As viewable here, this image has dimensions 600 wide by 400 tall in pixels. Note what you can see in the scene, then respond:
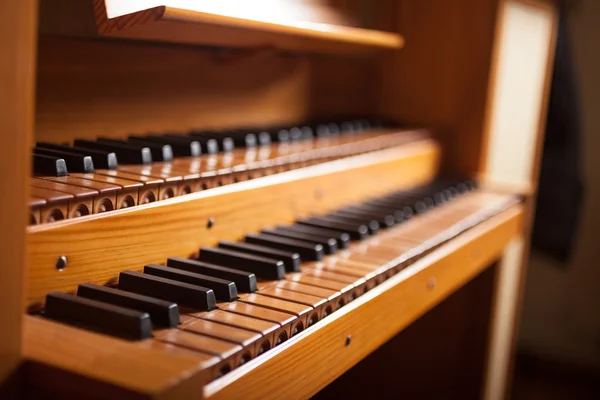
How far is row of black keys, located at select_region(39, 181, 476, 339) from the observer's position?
93 cm

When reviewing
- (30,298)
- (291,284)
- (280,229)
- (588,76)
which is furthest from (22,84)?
(588,76)

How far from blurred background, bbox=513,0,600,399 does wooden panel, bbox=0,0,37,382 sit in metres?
2.73

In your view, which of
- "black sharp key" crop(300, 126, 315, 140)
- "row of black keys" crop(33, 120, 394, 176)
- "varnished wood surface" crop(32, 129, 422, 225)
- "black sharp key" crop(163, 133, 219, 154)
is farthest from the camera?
"black sharp key" crop(300, 126, 315, 140)

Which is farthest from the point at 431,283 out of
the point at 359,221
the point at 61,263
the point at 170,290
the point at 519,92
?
the point at 519,92

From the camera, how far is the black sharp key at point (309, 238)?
1.44m

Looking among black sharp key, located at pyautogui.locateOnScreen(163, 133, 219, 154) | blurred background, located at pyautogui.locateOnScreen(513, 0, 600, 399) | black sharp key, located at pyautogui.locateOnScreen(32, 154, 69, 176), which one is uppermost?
black sharp key, located at pyautogui.locateOnScreen(163, 133, 219, 154)

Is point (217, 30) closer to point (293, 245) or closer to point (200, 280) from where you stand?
point (293, 245)

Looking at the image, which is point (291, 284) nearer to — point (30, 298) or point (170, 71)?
point (30, 298)

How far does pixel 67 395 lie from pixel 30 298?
235mm

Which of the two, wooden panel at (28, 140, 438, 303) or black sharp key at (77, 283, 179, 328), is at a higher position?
wooden panel at (28, 140, 438, 303)

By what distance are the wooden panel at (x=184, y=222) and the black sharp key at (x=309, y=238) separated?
0.13 ft

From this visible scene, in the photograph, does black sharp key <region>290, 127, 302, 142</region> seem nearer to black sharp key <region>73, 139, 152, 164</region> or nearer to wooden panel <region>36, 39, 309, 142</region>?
wooden panel <region>36, 39, 309, 142</region>

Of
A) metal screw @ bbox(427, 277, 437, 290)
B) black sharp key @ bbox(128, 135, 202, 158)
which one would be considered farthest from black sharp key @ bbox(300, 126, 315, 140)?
metal screw @ bbox(427, 277, 437, 290)

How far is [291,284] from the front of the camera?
1.22m
